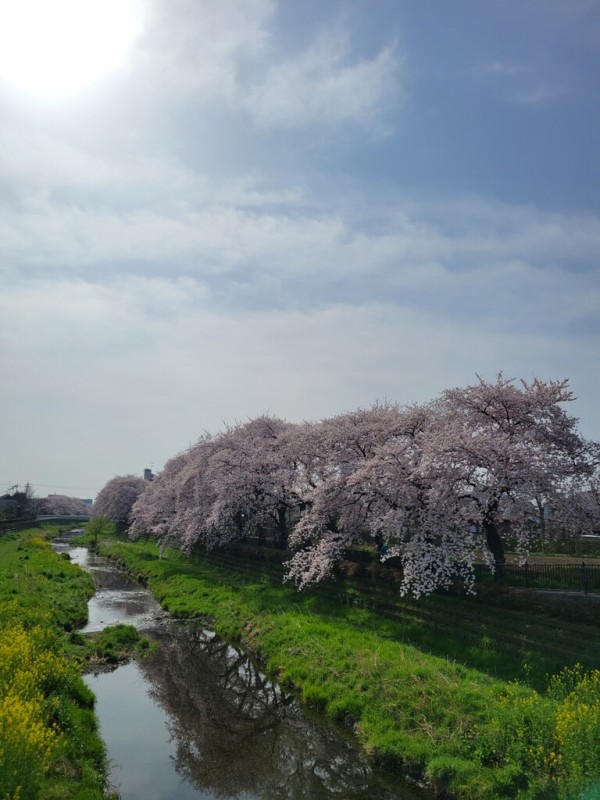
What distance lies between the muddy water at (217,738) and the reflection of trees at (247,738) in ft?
0.11

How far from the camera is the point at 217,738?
18578mm

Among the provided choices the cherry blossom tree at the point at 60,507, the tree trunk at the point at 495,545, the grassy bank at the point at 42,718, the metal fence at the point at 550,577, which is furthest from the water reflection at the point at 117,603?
the cherry blossom tree at the point at 60,507

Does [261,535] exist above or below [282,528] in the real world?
below

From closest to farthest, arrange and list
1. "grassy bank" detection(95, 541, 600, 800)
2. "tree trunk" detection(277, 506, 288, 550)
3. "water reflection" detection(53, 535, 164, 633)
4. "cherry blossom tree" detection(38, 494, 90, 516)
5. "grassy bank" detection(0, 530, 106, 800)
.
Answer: "grassy bank" detection(0, 530, 106, 800) < "grassy bank" detection(95, 541, 600, 800) < "water reflection" detection(53, 535, 164, 633) < "tree trunk" detection(277, 506, 288, 550) < "cherry blossom tree" detection(38, 494, 90, 516)

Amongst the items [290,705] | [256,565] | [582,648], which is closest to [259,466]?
[256,565]

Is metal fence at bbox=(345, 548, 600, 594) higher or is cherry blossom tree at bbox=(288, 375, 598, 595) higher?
cherry blossom tree at bbox=(288, 375, 598, 595)

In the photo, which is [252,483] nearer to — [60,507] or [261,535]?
[261,535]

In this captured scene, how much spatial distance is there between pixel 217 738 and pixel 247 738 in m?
1.03

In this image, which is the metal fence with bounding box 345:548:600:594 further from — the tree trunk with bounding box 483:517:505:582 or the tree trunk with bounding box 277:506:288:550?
the tree trunk with bounding box 277:506:288:550

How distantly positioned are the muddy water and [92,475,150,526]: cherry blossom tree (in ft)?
265

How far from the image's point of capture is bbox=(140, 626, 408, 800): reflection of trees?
1580cm

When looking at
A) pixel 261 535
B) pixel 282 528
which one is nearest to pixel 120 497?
pixel 261 535

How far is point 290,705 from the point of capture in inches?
846

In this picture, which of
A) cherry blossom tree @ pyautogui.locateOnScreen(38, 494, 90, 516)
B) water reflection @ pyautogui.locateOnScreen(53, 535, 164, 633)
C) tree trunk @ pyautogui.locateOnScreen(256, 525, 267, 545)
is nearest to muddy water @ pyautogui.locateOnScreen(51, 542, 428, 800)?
water reflection @ pyautogui.locateOnScreen(53, 535, 164, 633)
